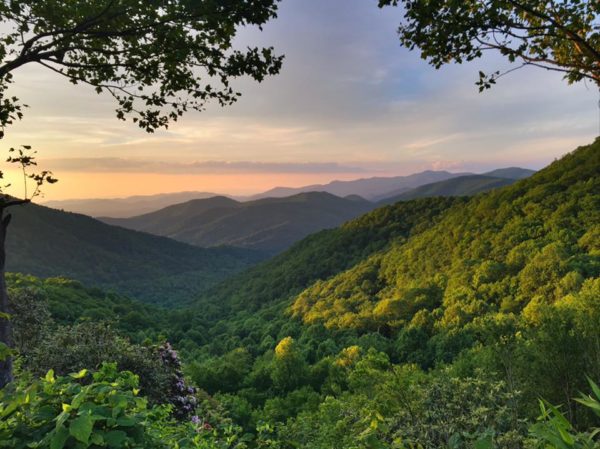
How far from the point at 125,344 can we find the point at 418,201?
143 meters

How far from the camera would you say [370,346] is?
6581cm

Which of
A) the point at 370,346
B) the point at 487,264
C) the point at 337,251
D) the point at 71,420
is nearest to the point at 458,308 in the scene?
the point at 487,264

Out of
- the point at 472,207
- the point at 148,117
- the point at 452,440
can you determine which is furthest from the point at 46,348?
the point at 472,207

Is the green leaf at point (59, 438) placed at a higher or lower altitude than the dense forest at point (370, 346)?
higher

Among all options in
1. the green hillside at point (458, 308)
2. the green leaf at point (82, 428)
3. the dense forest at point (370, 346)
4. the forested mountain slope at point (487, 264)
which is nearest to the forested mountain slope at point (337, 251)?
the dense forest at point (370, 346)

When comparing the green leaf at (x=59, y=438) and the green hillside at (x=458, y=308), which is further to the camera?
the green hillside at (x=458, y=308)

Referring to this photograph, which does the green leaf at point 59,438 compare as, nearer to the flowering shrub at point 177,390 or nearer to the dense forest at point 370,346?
the dense forest at point 370,346

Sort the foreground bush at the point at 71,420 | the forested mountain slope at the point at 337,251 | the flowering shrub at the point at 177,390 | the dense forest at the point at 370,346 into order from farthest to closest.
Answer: the forested mountain slope at the point at 337,251 < the flowering shrub at the point at 177,390 < the dense forest at the point at 370,346 < the foreground bush at the point at 71,420

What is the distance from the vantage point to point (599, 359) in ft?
81.9

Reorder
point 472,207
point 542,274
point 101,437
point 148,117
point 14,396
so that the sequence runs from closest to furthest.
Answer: point 101,437 → point 14,396 → point 148,117 → point 542,274 → point 472,207

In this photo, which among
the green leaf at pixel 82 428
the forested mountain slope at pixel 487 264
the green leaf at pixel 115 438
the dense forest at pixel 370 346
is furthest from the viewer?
the forested mountain slope at pixel 487 264

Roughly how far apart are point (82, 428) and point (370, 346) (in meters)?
67.7

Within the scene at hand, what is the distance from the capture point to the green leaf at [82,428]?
2.49 m

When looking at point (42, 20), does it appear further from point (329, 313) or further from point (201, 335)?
point (201, 335)
